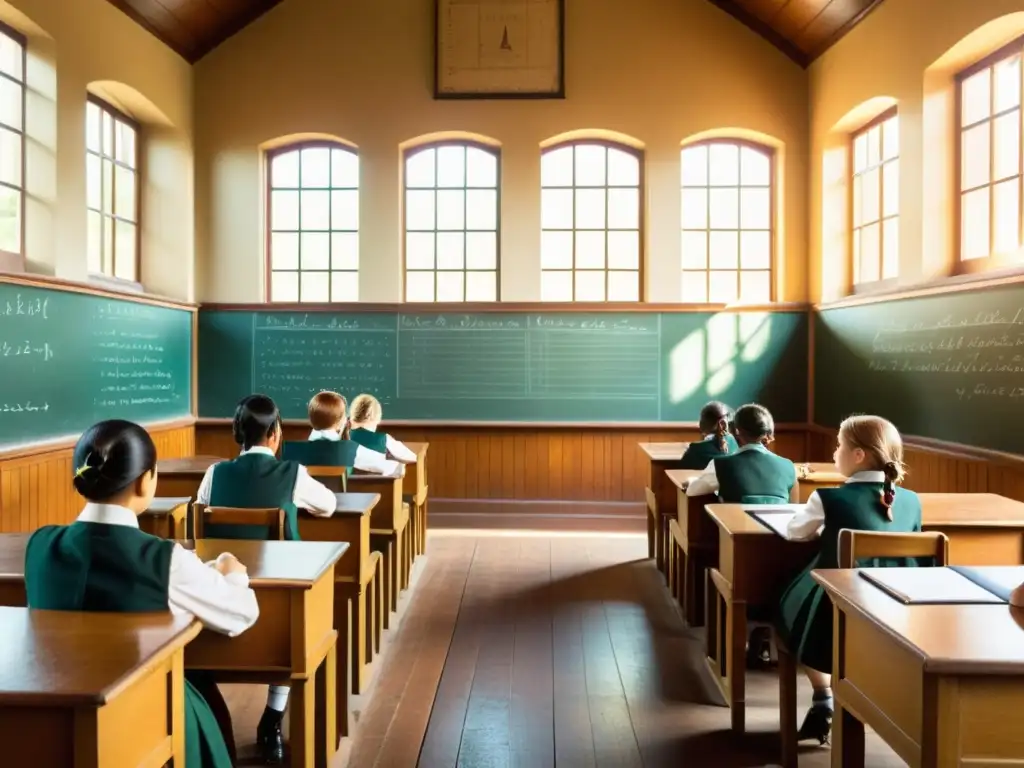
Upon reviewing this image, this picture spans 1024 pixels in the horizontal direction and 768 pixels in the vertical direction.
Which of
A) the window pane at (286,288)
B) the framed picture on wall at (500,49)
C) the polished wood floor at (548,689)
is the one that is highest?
the framed picture on wall at (500,49)

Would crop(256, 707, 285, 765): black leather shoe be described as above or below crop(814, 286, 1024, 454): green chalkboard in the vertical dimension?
below

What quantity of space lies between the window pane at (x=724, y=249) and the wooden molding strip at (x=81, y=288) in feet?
13.1

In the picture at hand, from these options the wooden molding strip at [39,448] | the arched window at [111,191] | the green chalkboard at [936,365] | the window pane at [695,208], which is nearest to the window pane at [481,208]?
the window pane at [695,208]

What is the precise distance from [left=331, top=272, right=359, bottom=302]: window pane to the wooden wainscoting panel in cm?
237

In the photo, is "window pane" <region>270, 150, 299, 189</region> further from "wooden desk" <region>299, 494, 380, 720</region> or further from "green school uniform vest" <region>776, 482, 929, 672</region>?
"green school uniform vest" <region>776, 482, 929, 672</region>

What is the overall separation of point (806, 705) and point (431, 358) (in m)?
3.98

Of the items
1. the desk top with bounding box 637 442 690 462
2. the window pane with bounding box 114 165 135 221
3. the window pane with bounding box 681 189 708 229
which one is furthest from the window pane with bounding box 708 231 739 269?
the window pane with bounding box 114 165 135 221

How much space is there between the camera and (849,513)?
2.23 metres

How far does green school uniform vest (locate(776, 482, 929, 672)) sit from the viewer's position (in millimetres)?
2227

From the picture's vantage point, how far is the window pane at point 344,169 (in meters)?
6.34

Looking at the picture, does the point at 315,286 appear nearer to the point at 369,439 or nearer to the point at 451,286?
the point at 451,286

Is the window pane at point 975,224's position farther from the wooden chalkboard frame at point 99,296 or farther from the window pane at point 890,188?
the wooden chalkboard frame at point 99,296

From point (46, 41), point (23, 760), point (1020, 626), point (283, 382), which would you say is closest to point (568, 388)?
point (283, 382)

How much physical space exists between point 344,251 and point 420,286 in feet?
2.16
